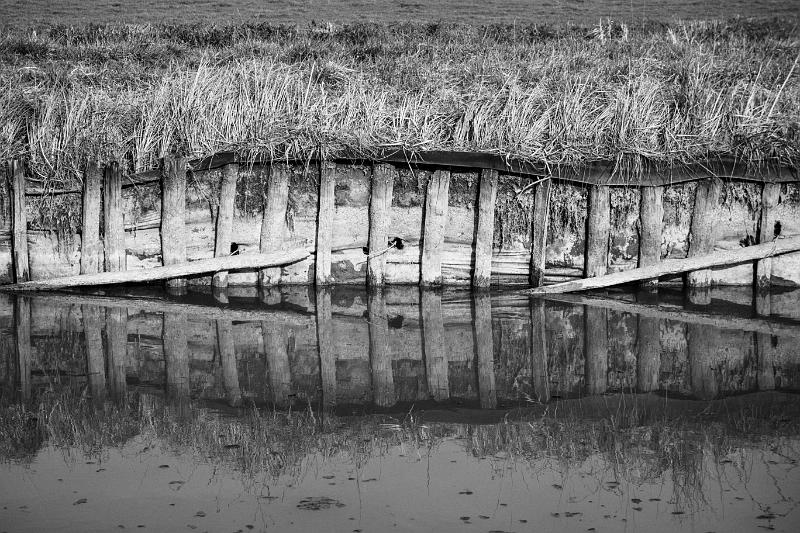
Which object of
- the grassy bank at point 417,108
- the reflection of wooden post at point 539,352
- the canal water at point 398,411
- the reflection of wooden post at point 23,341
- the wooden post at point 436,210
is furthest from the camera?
the grassy bank at point 417,108

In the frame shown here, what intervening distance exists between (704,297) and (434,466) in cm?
576

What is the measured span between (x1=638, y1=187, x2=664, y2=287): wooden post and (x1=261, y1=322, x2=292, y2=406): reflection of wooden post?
436 cm

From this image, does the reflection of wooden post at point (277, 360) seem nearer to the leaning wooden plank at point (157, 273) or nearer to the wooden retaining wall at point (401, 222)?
the leaning wooden plank at point (157, 273)

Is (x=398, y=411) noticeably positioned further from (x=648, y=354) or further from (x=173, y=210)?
(x=173, y=210)

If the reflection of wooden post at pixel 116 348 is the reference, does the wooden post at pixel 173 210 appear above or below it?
above

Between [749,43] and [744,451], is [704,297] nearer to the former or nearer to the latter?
[744,451]

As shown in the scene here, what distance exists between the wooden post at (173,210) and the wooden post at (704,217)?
237 inches

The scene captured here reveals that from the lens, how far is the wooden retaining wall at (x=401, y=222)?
10.9 m

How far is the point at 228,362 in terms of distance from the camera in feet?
27.9

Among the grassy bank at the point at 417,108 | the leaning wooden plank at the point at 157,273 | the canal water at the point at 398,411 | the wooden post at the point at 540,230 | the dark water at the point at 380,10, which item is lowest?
the canal water at the point at 398,411

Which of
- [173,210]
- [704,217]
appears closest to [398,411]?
[173,210]

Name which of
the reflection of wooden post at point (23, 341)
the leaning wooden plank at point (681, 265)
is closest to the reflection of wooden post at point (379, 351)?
the leaning wooden plank at point (681, 265)

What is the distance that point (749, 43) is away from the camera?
55.7 feet

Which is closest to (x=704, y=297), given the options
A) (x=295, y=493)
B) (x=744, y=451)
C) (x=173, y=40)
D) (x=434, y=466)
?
(x=744, y=451)
